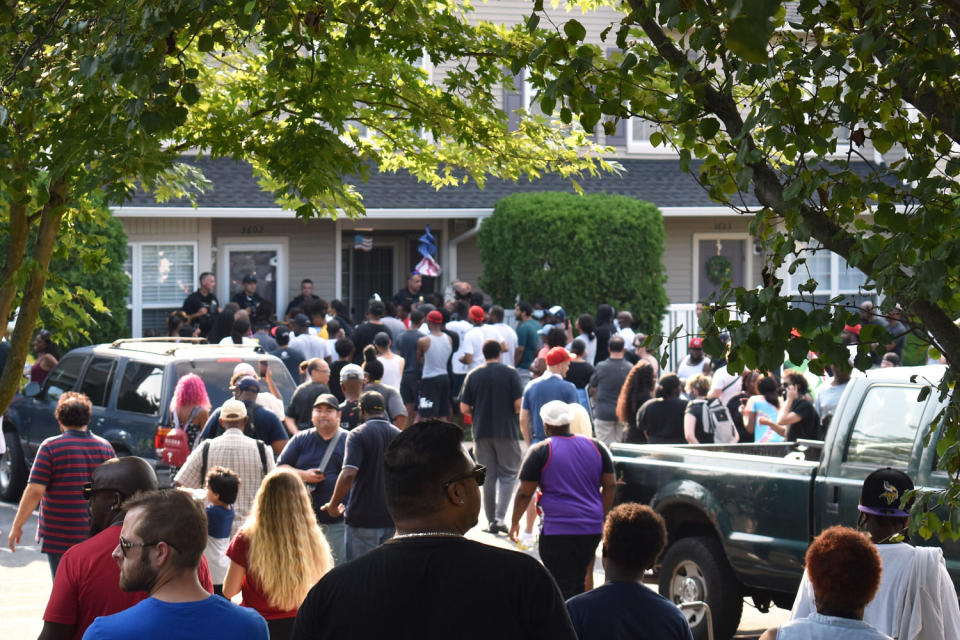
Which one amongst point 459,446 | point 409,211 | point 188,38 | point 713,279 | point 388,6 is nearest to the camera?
point 459,446

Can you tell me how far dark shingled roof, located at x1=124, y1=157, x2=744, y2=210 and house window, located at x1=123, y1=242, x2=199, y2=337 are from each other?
0.91 m

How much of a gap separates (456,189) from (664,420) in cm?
1305

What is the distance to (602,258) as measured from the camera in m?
21.1

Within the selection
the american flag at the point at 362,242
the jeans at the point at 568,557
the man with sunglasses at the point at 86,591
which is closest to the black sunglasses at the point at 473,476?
the man with sunglasses at the point at 86,591

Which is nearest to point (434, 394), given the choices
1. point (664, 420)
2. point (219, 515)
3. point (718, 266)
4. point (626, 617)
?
point (664, 420)

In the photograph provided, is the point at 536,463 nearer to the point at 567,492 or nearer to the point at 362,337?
the point at 567,492

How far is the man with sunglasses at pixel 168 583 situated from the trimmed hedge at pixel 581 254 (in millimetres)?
16704

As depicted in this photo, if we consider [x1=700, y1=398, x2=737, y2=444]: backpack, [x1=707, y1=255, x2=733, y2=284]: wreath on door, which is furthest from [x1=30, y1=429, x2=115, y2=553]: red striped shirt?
[x1=707, y1=255, x2=733, y2=284]: wreath on door

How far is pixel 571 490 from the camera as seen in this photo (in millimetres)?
8102

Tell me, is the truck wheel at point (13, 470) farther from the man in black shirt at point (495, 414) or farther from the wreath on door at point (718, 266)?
the wreath on door at point (718, 266)

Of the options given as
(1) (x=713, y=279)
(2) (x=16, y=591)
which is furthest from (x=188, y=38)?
(1) (x=713, y=279)

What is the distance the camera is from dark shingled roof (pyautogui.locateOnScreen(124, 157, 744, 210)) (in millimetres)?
21875

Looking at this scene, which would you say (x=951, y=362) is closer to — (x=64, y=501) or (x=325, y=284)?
A: (x=64, y=501)

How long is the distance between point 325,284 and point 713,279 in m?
7.90
